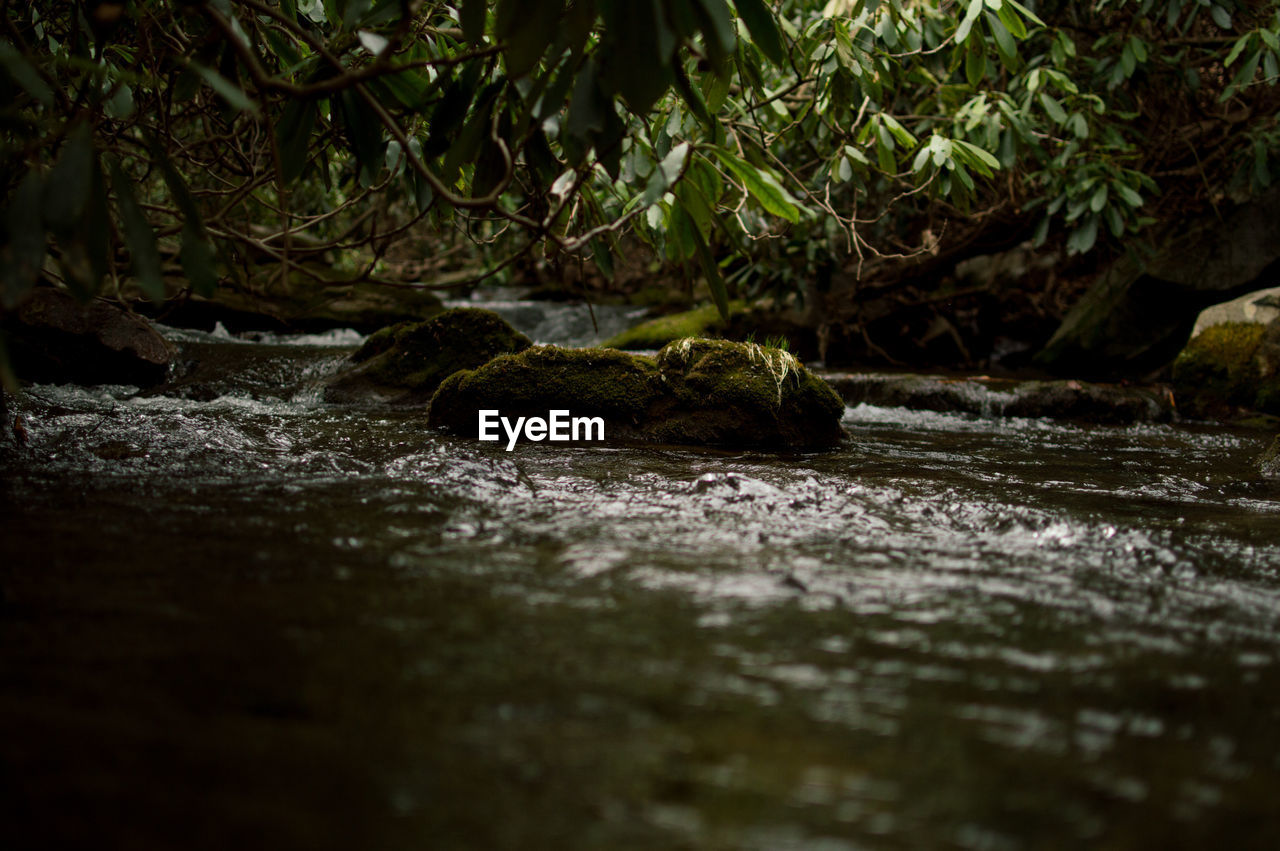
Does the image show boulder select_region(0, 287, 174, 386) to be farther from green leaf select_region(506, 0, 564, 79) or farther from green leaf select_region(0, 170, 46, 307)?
green leaf select_region(506, 0, 564, 79)

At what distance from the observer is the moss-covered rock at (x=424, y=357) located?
219 inches

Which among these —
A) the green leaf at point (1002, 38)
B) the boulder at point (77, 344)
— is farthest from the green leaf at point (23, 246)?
the boulder at point (77, 344)

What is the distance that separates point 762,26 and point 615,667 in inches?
54.9

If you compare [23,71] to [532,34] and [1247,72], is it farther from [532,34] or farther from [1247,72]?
A: [1247,72]

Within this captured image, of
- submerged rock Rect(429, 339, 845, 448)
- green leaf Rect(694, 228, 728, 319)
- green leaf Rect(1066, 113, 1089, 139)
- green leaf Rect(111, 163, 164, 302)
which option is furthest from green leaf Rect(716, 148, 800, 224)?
green leaf Rect(1066, 113, 1089, 139)

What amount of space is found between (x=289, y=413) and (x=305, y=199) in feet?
26.3

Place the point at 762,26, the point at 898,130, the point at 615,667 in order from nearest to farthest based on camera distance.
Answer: the point at 615,667 → the point at 762,26 → the point at 898,130

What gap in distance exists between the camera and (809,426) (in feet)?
14.0

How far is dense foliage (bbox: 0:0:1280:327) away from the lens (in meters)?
1.61

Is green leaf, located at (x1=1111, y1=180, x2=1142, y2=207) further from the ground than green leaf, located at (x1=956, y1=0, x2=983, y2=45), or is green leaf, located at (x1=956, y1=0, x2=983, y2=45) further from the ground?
green leaf, located at (x1=956, y1=0, x2=983, y2=45)

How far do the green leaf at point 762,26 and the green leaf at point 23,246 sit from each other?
136cm

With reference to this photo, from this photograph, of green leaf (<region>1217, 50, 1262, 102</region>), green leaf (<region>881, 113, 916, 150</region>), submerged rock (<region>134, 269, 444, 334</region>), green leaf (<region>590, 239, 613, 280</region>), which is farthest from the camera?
submerged rock (<region>134, 269, 444, 334</region>)

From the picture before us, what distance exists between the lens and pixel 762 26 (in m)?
1.89

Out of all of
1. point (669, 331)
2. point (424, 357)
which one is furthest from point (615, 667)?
point (669, 331)
